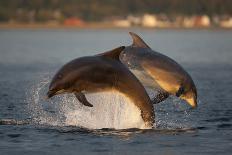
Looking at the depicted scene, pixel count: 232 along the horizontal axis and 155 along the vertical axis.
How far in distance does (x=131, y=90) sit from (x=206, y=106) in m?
6.86

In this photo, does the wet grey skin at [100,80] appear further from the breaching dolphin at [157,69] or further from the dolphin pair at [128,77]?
the breaching dolphin at [157,69]

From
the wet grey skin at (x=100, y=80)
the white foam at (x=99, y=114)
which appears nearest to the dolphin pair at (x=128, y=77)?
the wet grey skin at (x=100, y=80)

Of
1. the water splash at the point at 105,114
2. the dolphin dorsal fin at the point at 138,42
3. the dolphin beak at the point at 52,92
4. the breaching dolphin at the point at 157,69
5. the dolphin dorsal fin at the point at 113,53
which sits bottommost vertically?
the water splash at the point at 105,114

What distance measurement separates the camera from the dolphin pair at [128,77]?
18.7 meters

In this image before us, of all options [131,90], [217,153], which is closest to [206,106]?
[131,90]

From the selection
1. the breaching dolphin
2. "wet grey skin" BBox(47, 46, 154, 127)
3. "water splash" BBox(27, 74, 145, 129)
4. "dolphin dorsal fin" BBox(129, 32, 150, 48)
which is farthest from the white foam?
"dolphin dorsal fin" BBox(129, 32, 150, 48)

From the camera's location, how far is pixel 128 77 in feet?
64.1

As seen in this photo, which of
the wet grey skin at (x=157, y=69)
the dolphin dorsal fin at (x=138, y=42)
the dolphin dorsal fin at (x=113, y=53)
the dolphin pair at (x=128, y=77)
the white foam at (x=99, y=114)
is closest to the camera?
the dolphin pair at (x=128, y=77)

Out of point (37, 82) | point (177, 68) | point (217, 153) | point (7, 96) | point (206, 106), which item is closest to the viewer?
point (217, 153)

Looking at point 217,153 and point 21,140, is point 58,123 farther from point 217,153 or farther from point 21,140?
point 217,153

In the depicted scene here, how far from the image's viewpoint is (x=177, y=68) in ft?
68.2

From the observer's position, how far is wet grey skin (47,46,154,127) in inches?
728

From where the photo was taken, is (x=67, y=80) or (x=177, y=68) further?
(x=177, y=68)

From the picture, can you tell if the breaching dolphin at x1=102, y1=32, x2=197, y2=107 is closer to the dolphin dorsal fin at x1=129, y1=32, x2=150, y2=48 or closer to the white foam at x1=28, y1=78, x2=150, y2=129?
the dolphin dorsal fin at x1=129, y1=32, x2=150, y2=48
